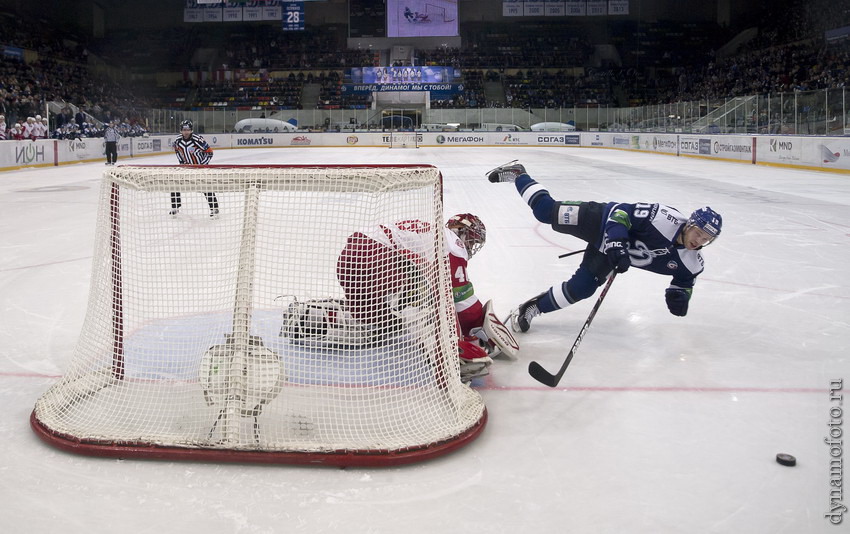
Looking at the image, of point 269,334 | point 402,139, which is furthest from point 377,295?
point 402,139

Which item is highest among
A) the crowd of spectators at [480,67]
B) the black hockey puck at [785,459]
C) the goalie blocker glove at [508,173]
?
the crowd of spectators at [480,67]

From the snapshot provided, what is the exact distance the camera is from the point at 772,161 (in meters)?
19.1

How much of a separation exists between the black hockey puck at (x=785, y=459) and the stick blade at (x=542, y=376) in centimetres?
101

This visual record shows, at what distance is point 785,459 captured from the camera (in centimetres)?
266

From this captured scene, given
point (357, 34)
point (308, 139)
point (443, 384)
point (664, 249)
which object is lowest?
point (443, 384)

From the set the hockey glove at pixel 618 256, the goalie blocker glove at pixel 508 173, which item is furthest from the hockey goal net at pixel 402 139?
the hockey glove at pixel 618 256

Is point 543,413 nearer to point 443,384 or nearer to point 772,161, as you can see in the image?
point 443,384

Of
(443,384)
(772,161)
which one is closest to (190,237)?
(443,384)

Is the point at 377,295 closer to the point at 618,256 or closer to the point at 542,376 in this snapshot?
the point at 542,376

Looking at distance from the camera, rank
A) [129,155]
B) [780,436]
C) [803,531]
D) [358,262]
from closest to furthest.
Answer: [803,531] < [780,436] < [358,262] < [129,155]

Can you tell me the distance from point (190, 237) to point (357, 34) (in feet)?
138

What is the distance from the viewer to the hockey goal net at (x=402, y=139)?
1348 inches

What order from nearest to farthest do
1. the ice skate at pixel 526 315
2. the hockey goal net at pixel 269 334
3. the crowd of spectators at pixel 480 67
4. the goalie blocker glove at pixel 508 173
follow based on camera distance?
the hockey goal net at pixel 269 334, the ice skate at pixel 526 315, the goalie blocker glove at pixel 508 173, the crowd of spectators at pixel 480 67

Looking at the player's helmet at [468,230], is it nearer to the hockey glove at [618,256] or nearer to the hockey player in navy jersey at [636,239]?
the hockey player in navy jersey at [636,239]
